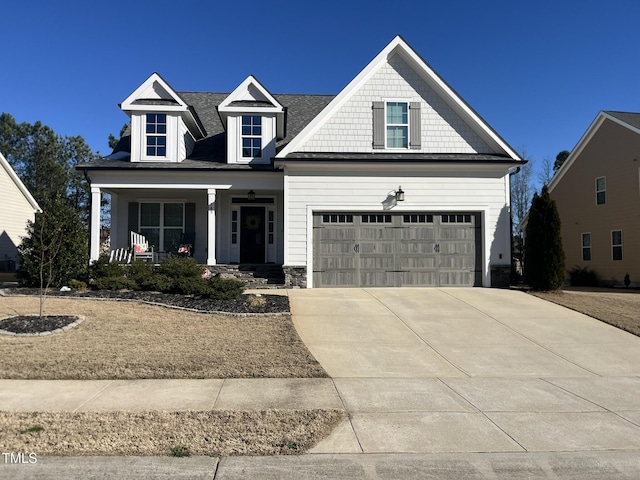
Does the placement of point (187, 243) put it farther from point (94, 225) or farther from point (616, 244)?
point (616, 244)

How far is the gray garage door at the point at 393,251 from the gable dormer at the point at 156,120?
6.11 m

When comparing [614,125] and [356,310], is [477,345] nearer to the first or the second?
[356,310]

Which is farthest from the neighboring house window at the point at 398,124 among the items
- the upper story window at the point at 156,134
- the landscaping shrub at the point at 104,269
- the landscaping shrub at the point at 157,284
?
the landscaping shrub at the point at 104,269

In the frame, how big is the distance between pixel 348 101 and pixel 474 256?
21.6 ft

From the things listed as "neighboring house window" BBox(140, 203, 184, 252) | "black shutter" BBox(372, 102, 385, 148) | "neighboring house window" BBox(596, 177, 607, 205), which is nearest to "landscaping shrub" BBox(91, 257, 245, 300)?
"neighboring house window" BBox(140, 203, 184, 252)

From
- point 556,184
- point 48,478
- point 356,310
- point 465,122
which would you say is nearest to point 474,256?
point 465,122

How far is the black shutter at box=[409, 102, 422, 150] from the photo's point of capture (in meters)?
15.3

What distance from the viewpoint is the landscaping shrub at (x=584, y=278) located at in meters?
20.3

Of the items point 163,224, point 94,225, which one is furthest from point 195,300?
point 163,224

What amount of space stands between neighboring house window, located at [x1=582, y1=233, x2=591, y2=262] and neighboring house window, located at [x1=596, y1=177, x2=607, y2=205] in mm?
1707

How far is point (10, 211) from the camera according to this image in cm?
2330

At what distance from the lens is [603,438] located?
464cm

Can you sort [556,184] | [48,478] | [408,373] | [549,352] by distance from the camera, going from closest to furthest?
Result: [48,478] < [408,373] < [549,352] < [556,184]

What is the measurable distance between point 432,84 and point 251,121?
6487mm
